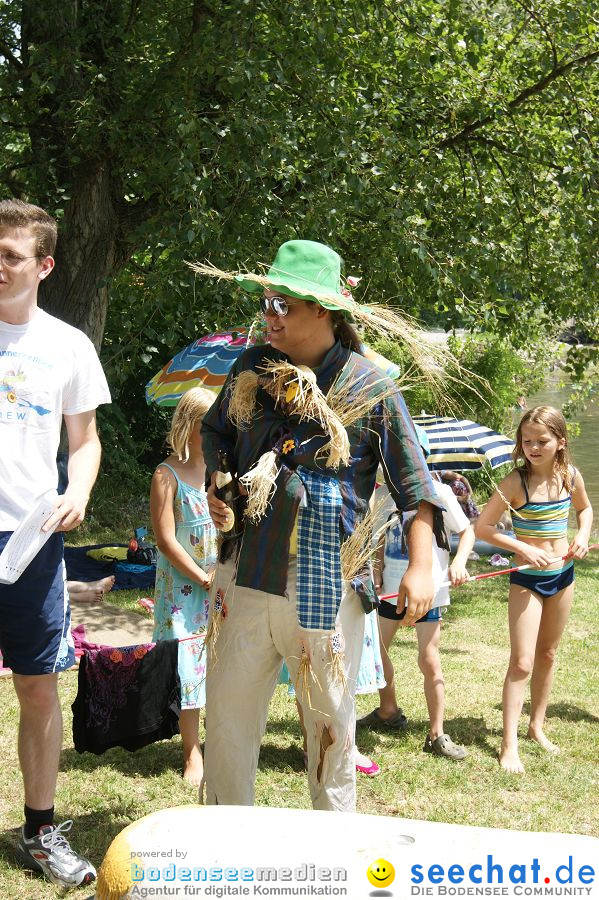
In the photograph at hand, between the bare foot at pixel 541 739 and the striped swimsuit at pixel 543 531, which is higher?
the striped swimsuit at pixel 543 531

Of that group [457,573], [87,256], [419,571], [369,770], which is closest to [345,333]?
[419,571]

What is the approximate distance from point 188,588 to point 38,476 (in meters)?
1.28

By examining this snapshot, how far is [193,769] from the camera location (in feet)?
13.5

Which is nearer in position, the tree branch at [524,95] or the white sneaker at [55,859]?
the white sneaker at [55,859]

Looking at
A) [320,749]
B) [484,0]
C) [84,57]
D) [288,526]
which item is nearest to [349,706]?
[320,749]

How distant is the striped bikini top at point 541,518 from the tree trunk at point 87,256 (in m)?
5.08

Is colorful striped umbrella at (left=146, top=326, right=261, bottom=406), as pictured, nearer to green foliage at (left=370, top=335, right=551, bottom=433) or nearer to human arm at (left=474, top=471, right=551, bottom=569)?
human arm at (left=474, top=471, right=551, bottom=569)

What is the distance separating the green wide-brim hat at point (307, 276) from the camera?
271 cm

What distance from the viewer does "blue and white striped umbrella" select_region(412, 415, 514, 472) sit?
5699mm

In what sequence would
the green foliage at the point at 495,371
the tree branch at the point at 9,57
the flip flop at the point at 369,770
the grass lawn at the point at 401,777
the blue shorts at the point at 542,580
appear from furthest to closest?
the green foliage at the point at 495,371 → the tree branch at the point at 9,57 → the blue shorts at the point at 542,580 → the flip flop at the point at 369,770 → the grass lawn at the point at 401,777

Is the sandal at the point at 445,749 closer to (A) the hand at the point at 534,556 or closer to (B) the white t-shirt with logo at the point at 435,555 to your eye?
(B) the white t-shirt with logo at the point at 435,555

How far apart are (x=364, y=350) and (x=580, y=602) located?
20.6 ft

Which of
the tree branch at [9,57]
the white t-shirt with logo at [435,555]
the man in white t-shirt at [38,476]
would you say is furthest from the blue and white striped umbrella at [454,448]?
the tree branch at [9,57]

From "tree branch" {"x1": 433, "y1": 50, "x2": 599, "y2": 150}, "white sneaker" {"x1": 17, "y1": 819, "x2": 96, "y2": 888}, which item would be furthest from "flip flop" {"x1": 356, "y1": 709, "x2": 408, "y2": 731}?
"tree branch" {"x1": 433, "y1": 50, "x2": 599, "y2": 150}
